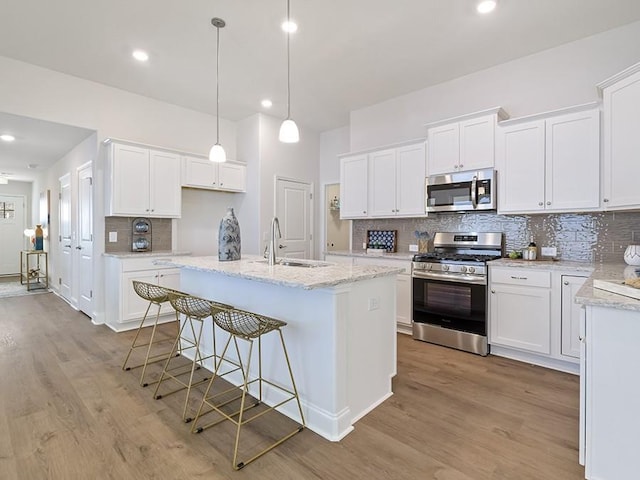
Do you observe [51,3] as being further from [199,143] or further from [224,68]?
[199,143]

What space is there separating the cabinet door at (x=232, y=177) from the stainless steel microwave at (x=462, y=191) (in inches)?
115

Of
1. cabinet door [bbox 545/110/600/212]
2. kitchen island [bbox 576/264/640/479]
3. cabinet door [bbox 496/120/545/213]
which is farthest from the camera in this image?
cabinet door [bbox 496/120/545/213]

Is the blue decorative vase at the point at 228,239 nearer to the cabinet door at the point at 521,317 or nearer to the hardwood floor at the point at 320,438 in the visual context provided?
the hardwood floor at the point at 320,438

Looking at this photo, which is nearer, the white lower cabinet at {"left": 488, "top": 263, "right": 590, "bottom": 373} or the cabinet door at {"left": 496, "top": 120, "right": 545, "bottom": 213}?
the white lower cabinet at {"left": 488, "top": 263, "right": 590, "bottom": 373}

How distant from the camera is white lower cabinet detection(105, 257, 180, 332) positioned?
409cm

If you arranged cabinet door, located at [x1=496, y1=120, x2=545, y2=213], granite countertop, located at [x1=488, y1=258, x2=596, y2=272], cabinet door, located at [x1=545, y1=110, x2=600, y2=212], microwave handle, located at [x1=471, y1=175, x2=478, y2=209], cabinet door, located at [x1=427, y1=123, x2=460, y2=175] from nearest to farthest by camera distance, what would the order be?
granite countertop, located at [x1=488, y1=258, x2=596, y2=272], cabinet door, located at [x1=545, y1=110, x2=600, y2=212], cabinet door, located at [x1=496, y1=120, x2=545, y2=213], microwave handle, located at [x1=471, y1=175, x2=478, y2=209], cabinet door, located at [x1=427, y1=123, x2=460, y2=175]

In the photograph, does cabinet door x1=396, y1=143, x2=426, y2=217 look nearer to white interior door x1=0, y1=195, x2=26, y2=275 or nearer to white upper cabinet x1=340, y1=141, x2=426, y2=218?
white upper cabinet x1=340, y1=141, x2=426, y2=218

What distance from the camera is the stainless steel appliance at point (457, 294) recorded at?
3322 mm

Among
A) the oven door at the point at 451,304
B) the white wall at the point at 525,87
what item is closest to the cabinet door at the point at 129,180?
the white wall at the point at 525,87

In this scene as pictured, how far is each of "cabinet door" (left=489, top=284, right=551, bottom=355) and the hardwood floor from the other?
0.71 feet

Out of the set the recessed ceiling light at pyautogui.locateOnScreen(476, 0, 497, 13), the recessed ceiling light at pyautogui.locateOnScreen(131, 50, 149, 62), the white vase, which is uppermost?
the recessed ceiling light at pyautogui.locateOnScreen(131, 50, 149, 62)

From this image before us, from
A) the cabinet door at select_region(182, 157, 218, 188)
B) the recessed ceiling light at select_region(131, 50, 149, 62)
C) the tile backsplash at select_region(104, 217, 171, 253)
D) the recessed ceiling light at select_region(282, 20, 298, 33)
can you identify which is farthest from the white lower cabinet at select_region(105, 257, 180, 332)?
the recessed ceiling light at select_region(282, 20, 298, 33)

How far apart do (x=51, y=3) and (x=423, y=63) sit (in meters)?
3.49

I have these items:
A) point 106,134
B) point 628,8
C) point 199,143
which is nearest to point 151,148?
point 106,134
